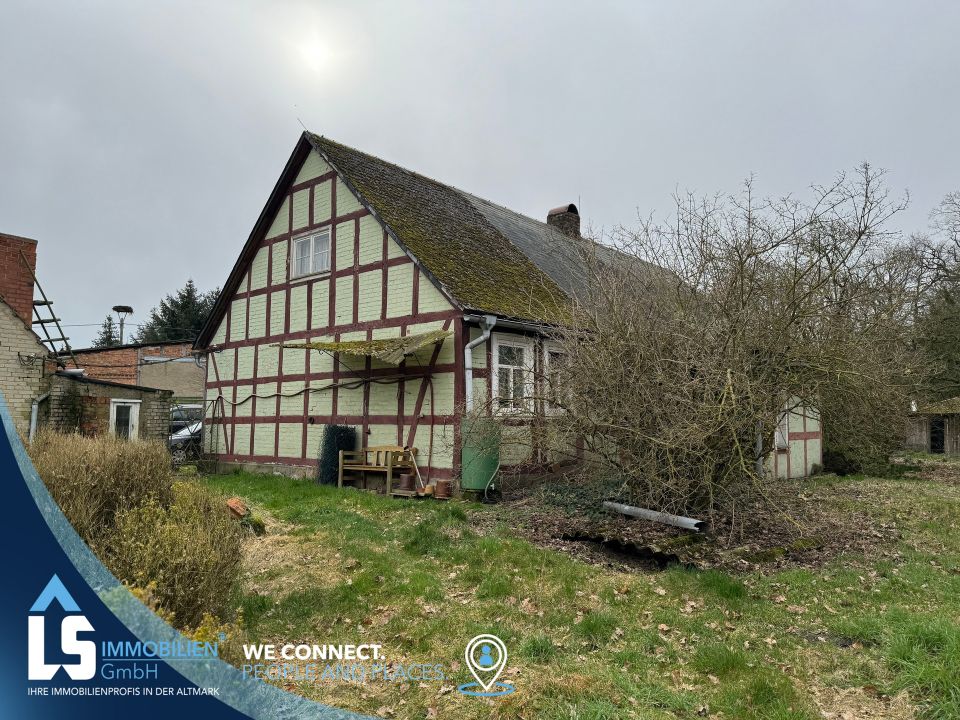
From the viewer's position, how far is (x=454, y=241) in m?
15.0

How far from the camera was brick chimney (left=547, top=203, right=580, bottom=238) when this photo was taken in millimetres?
23109

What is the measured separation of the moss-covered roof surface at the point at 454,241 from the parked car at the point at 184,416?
12.6 m

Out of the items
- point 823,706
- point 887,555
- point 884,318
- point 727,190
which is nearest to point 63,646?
point 823,706

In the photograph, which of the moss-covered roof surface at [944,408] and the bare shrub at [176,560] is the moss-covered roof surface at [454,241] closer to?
the bare shrub at [176,560]

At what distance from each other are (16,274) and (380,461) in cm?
1031

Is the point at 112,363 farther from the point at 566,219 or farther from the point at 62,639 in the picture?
the point at 62,639

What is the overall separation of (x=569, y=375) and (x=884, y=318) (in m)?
6.18

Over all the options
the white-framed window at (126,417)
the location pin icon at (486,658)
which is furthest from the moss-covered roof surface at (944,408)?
the white-framed window at (126,417)

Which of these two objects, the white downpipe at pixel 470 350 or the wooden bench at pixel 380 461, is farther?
the wooden bench at pixel 380 461

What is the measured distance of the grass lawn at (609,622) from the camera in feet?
14.3

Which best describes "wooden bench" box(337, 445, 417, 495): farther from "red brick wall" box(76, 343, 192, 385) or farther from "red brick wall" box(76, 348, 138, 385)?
"red brick wall" box(76, 348, 138, 385)

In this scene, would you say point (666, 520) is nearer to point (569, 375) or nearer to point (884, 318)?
point (569, 375)

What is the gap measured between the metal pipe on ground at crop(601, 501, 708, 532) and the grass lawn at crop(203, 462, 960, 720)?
2.68ft

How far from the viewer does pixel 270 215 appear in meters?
16.9
